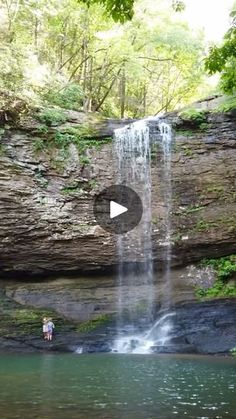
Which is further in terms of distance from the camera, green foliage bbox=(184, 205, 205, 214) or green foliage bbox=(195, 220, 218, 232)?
green foliage bbox=(184, 205, 205, 214)

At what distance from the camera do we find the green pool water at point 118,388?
663 centimetres

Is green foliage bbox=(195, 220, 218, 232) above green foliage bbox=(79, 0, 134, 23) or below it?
above

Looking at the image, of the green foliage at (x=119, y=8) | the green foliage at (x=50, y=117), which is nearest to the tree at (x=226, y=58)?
the green foliage at (x=119, y=8)

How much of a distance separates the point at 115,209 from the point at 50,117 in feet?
14.2

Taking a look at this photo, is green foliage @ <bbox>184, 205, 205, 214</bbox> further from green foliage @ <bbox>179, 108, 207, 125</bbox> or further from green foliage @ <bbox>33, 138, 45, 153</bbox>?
green foliage @ <bbox>33, 138, 45, 153</bbox>

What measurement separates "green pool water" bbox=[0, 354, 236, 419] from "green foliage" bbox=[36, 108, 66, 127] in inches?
360

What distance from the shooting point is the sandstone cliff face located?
57.8 feet

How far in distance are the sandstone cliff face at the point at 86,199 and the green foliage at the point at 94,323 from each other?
1.87 m

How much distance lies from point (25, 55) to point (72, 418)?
1502cm

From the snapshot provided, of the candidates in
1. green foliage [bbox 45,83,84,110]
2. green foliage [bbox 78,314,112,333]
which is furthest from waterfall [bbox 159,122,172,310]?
green foliage [bbox 45,83,84,110]

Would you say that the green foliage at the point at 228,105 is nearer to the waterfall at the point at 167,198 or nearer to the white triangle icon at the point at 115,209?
the waterfall at the point at 167,198

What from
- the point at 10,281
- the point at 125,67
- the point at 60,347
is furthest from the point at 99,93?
the point at 60,347
